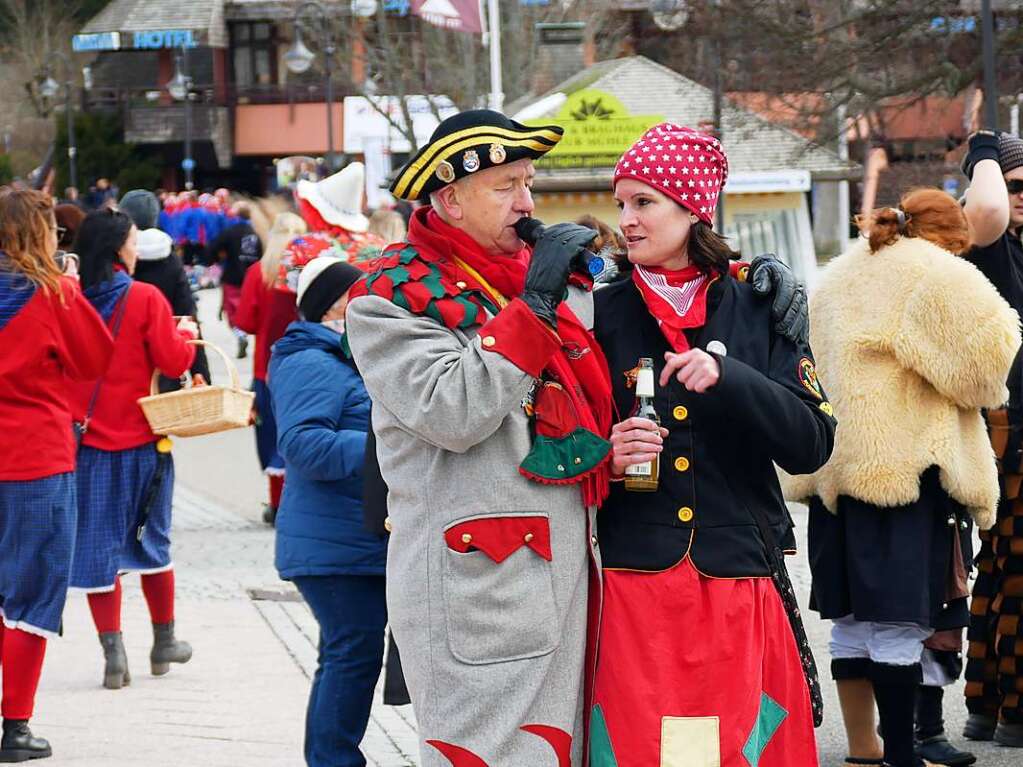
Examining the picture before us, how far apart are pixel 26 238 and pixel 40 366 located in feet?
1.56

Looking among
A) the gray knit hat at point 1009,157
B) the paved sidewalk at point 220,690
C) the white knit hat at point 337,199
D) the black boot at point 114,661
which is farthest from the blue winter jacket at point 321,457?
the white knit hat at point 337,199

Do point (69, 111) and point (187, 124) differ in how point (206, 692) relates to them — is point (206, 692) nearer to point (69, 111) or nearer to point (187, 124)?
point (69, 111)

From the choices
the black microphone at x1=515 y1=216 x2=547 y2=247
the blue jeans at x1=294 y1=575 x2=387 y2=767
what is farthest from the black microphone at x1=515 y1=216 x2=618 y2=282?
the blue jeans at x1=294 y1=575 x2=387 y2=767

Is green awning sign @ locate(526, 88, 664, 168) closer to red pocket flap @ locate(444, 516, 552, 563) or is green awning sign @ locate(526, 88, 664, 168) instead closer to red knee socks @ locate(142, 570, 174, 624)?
red knee socks @ locate(142, 570, 174, 624)

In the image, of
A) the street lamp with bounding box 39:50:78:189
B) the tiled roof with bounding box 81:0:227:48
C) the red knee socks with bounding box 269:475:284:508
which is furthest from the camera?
the tiled roof with bounding box 81:0:227:48

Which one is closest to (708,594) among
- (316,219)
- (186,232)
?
(316,219)

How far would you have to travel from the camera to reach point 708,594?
12.2 feet

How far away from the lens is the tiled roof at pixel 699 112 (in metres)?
20.4

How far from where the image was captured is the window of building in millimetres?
62031

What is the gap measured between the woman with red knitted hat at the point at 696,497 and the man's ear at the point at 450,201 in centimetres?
41

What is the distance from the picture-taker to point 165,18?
6100 cm

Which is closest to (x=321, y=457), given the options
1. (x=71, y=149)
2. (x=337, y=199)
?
(x=337, y=199)

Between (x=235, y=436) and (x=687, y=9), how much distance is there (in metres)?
10.4

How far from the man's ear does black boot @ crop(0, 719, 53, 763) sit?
3.39 metres
